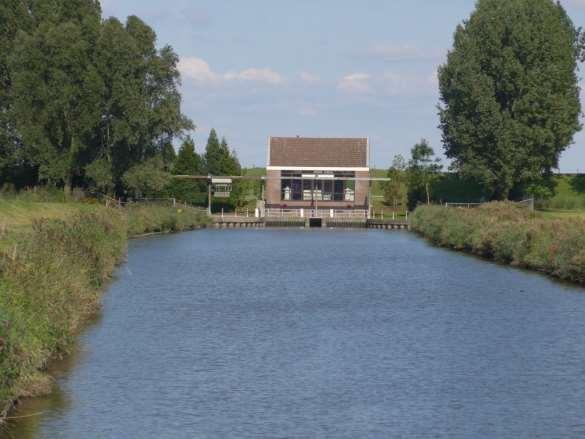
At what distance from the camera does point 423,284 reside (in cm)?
4775

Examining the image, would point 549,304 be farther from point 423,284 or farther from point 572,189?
point 572,189

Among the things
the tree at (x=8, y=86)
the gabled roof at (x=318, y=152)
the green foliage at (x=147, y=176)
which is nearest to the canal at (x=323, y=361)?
the green foliage at (x=147, y=176)

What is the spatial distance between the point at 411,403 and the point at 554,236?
30.9 meters

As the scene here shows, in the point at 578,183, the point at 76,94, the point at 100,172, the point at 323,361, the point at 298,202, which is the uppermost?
the point at 76,94

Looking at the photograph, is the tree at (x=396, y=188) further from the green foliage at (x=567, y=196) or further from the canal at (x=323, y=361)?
the canal at (x=323, y=361)

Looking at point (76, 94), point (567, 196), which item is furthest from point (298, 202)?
point (76, 94)

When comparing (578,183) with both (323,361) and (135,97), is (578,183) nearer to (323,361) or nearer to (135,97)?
(135,97)

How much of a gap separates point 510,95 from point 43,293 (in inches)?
2783

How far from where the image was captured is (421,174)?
115 m

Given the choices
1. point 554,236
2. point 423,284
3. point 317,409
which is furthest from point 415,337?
point 554,236

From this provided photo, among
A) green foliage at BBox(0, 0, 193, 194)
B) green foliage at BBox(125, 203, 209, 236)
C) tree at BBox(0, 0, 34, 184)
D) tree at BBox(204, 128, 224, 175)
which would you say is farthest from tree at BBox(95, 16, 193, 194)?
tree at BBox(204, 128, 224, 175)

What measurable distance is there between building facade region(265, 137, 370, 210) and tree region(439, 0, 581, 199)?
18100 millimetres

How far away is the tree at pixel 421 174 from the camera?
114 metres

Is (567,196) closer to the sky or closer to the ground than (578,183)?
closer to the ground
